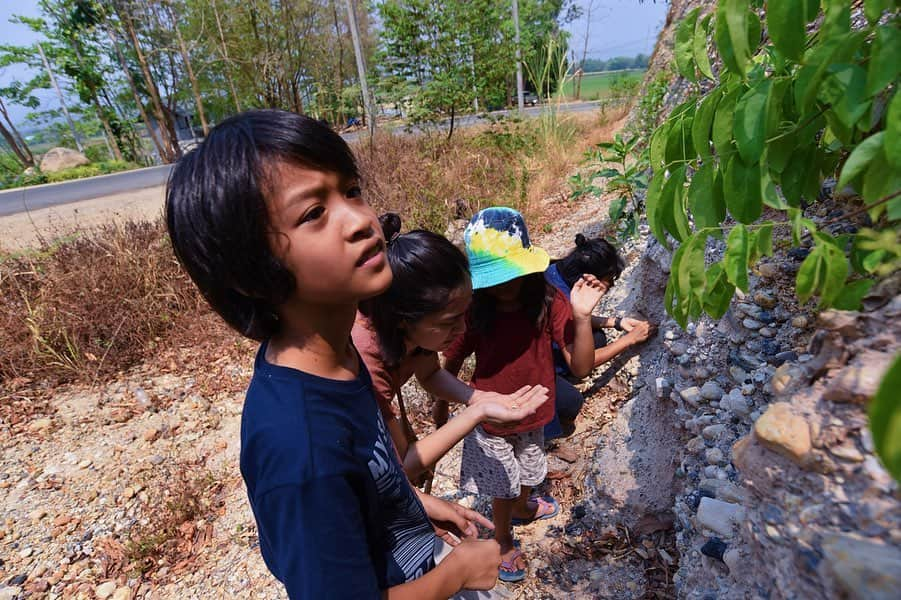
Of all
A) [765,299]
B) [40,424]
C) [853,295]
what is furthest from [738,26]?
[40,424]

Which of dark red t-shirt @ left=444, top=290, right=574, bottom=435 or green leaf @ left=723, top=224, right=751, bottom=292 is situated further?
dark red t-shirt @ left=444, top=290, right=574, bottom=435

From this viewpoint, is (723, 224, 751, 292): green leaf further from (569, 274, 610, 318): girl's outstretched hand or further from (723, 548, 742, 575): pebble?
(569, 274, 610, 318): girl's outstretched hand

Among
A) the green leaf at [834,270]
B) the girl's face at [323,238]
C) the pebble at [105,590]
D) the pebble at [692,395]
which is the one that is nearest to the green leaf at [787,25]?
the green leaf at [834,270]

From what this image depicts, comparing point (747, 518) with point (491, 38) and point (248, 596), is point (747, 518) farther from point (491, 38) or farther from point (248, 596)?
point (491, 38)

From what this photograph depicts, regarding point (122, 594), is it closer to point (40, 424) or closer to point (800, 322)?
point (40, 424)

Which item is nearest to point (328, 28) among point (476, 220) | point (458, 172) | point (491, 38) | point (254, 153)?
point (491, 38)

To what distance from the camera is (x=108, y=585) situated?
7.40 ft

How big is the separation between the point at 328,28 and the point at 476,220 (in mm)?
13845

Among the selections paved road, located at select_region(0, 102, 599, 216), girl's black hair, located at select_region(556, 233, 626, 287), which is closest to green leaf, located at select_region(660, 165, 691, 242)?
girl's black hair, located at select_region(556, 233, 626, 287)

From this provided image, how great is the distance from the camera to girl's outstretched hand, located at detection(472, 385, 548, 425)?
1.55 m

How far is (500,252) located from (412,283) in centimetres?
46

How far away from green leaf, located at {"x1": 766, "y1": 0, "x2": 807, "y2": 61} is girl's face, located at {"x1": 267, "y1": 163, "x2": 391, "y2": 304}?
0.67 meters

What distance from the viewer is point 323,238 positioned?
0.86m

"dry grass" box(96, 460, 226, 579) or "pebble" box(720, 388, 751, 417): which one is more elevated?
"pebble" box(720, 388, 751, 417)
